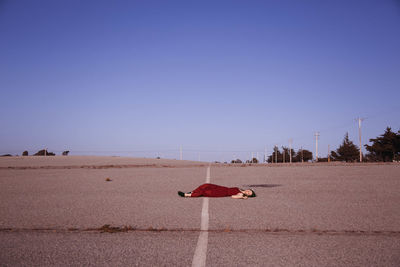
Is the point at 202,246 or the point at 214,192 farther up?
the point at 214,192

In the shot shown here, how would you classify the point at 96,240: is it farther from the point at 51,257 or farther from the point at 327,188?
the point at 327,188

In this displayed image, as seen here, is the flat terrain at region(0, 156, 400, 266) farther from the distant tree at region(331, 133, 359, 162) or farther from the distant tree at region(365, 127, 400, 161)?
the distant tree at region(331, 133, 359, 162)

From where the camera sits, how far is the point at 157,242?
14.2 feet

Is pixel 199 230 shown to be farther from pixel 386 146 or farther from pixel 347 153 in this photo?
pixel 347 153

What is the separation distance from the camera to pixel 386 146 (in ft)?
215

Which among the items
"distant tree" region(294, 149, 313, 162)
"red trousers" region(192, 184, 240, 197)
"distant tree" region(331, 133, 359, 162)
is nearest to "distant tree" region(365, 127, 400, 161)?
"distant tree" region(331, 133, 359, 162)

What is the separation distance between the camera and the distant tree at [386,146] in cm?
6450

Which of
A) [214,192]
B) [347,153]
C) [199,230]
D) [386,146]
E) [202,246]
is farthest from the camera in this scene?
[347,153]

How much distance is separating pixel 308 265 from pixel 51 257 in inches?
119

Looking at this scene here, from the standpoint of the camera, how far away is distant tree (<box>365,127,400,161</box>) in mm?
64500

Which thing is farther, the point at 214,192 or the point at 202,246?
the point at 214,192

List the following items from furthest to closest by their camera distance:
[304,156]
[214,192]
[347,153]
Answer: [304,156]
[347,153]
[214,192]

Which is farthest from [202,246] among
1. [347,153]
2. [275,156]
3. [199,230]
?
[275,156]

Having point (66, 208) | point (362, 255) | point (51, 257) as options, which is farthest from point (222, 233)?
point (66, 208)
